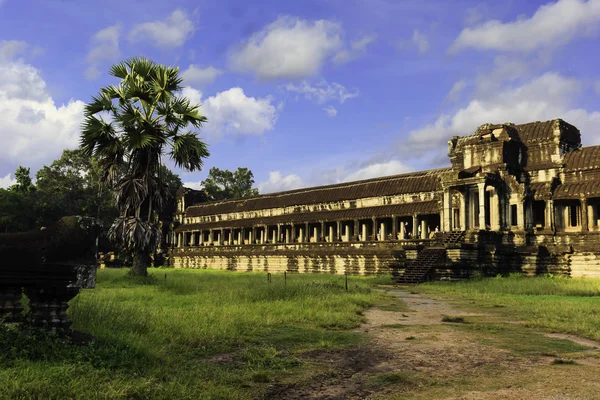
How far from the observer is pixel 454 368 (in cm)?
769

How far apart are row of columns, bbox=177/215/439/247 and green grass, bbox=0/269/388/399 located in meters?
27.0

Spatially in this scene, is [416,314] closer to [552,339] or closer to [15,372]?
[552,339]

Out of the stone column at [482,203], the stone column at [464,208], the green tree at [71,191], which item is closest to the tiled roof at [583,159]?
the stone column at [482,203]

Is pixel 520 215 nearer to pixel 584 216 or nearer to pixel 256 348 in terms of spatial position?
pixel 584 216

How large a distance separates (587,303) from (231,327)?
41.1 feet

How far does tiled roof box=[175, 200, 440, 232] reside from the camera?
38.6 meters

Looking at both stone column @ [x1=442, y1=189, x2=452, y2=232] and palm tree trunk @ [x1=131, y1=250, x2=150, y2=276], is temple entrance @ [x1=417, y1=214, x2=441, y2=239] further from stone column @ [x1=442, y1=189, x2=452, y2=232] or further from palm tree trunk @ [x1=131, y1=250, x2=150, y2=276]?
palm tree trunk @ [x1=131, y1=250, x2=150, y2=276]

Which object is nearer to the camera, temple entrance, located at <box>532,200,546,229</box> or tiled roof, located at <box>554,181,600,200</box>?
tiled roof, located at <box>554,181,600,200</box>

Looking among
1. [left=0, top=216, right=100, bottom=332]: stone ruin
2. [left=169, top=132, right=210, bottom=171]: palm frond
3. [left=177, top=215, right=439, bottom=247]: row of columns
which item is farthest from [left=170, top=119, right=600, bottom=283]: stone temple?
[left=0, top=216, right=100, bottom=332]: stone ruin

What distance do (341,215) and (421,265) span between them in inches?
602

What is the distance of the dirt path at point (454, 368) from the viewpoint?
6348 millimetres

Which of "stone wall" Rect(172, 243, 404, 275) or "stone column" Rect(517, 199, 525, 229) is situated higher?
"stone column" Rect(517, 199, 525, 229)

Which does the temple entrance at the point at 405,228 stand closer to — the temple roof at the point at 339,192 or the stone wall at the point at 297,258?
the temple roof at the point at 339,192

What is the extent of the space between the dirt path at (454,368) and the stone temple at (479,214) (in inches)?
730
